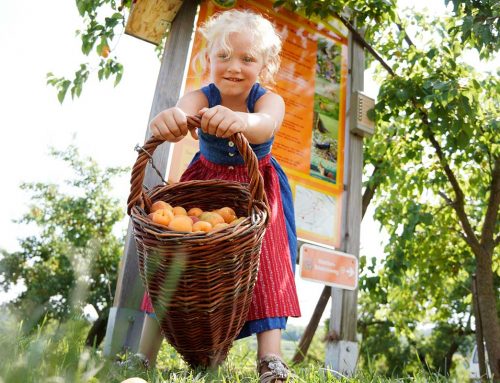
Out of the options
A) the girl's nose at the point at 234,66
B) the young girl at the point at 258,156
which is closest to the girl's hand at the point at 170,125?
the young girl at the point at 258,156

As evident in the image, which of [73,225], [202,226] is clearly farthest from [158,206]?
[73,225]

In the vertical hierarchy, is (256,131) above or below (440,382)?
above

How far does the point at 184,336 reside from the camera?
1.72m

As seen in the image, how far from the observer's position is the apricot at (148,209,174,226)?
159cm

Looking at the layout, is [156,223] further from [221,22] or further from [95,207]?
[95,207]

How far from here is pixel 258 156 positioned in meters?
2.20

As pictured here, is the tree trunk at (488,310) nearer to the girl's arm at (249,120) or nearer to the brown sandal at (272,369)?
the brown sandal at (272,369)

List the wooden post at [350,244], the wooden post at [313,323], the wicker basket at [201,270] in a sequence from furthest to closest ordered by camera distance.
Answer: the wooden post at [313,323] → the wooden post at [350,244] → the wicker basket at [201,270]

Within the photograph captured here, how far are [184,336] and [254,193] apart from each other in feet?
1.77

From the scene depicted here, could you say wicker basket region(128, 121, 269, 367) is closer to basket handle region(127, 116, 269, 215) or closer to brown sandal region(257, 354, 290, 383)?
basket handle region(127, 116, 269, 215)

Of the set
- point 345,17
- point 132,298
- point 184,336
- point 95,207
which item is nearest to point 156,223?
point 184,336

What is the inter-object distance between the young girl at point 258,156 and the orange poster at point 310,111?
0.85 metres

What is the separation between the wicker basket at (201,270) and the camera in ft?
4.77

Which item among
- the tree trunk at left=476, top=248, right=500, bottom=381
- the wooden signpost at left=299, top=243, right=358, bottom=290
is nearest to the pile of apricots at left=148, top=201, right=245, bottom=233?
the wooden signpost at left=299, top=243, right=358, bottom=290
